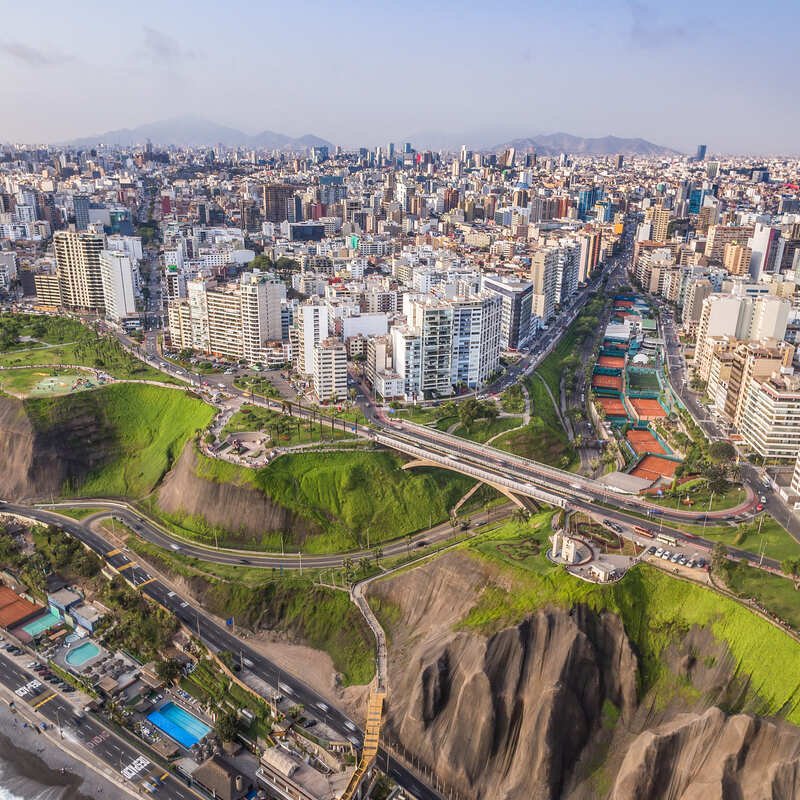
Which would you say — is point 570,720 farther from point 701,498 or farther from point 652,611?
point 701,498

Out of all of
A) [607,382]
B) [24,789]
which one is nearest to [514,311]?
[607,382]

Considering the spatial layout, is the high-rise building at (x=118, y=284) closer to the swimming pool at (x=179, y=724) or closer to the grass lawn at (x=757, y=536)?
the swimming pool at (x=179, y=724)

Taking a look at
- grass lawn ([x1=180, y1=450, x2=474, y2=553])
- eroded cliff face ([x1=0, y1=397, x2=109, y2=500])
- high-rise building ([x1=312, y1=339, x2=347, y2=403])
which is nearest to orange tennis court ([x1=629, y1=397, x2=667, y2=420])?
grass lawn ([x1=180, y1=450, x2=474, y2=553])

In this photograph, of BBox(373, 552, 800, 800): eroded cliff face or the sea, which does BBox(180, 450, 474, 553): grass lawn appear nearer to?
BBox(373, 552, 800, 800): eroded cliff face

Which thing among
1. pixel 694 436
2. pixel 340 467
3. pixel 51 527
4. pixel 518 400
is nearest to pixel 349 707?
pixel 340 467

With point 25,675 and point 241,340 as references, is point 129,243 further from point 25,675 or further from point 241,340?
point 25,675
